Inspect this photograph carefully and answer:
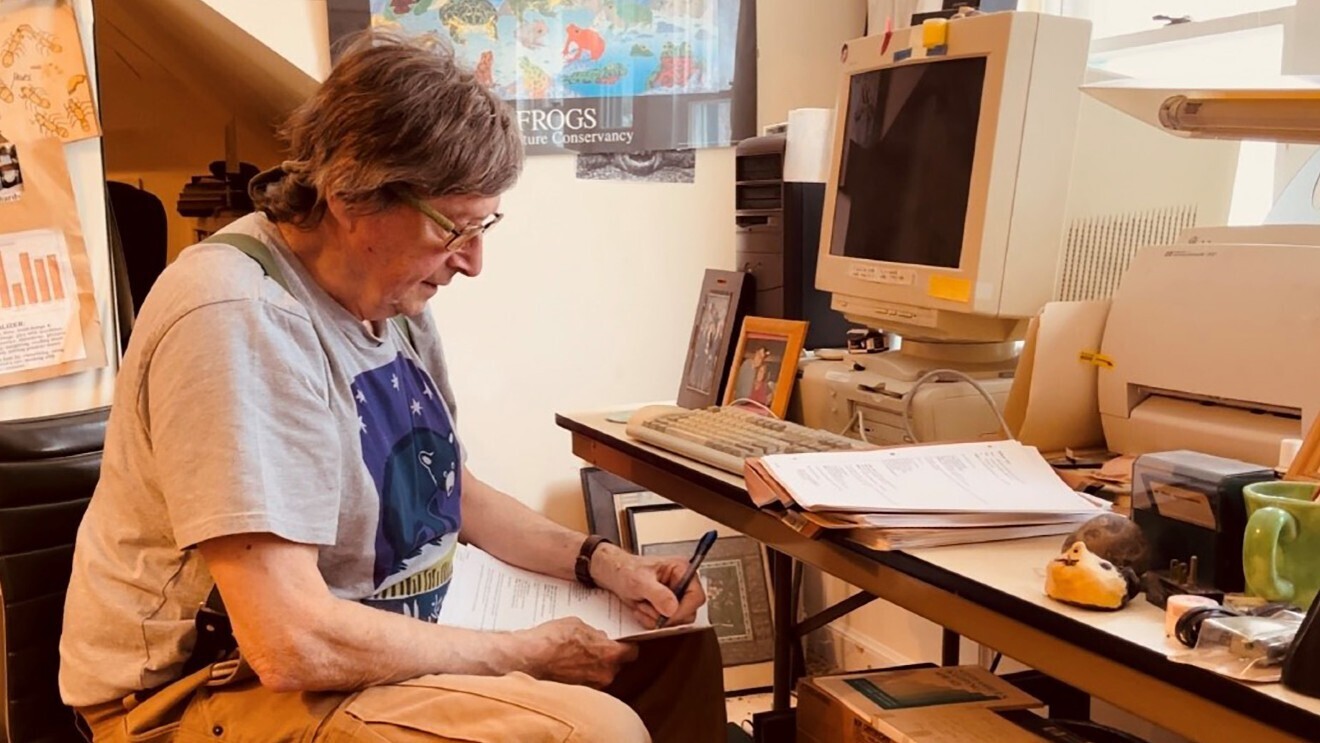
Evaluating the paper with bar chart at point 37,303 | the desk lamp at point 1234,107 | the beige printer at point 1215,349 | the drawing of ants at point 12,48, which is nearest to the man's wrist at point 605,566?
the beige printer at point 1215,349

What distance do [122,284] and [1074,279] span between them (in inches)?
63.4

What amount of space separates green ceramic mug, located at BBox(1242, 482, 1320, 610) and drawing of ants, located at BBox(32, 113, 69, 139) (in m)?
1.86

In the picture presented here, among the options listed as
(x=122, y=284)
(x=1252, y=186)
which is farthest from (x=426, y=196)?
(x=1252, y=186)

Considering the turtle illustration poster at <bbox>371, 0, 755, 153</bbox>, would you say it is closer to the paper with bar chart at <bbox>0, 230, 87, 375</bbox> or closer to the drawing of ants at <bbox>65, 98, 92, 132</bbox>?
the drawing of ants at <bbox>65, 98, 92, 132</bbox>

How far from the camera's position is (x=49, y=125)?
192cm

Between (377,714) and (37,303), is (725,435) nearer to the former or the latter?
(377,714)

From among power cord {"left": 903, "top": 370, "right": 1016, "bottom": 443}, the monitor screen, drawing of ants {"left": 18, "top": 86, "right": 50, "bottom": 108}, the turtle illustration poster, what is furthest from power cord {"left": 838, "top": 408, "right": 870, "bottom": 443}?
drawing of ants {"left": 18, "top": 86, "right": 50, "bottom": 108}

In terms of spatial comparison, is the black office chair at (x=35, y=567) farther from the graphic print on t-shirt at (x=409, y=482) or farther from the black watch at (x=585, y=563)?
the black watch at (x=585, y=563)

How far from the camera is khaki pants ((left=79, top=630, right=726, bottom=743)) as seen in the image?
3.56 feet

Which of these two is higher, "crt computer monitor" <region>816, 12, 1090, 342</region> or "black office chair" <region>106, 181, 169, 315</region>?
"crt computer monitor" <region>816, 12, 1090, 342</region>

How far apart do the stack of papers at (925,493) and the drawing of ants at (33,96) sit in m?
1.39

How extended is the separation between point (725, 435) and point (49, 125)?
126 centimetres

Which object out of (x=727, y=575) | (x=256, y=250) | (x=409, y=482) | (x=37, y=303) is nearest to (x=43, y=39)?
(x=37, y=303)

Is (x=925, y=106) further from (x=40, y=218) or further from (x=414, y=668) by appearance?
(x=40, y=218)
